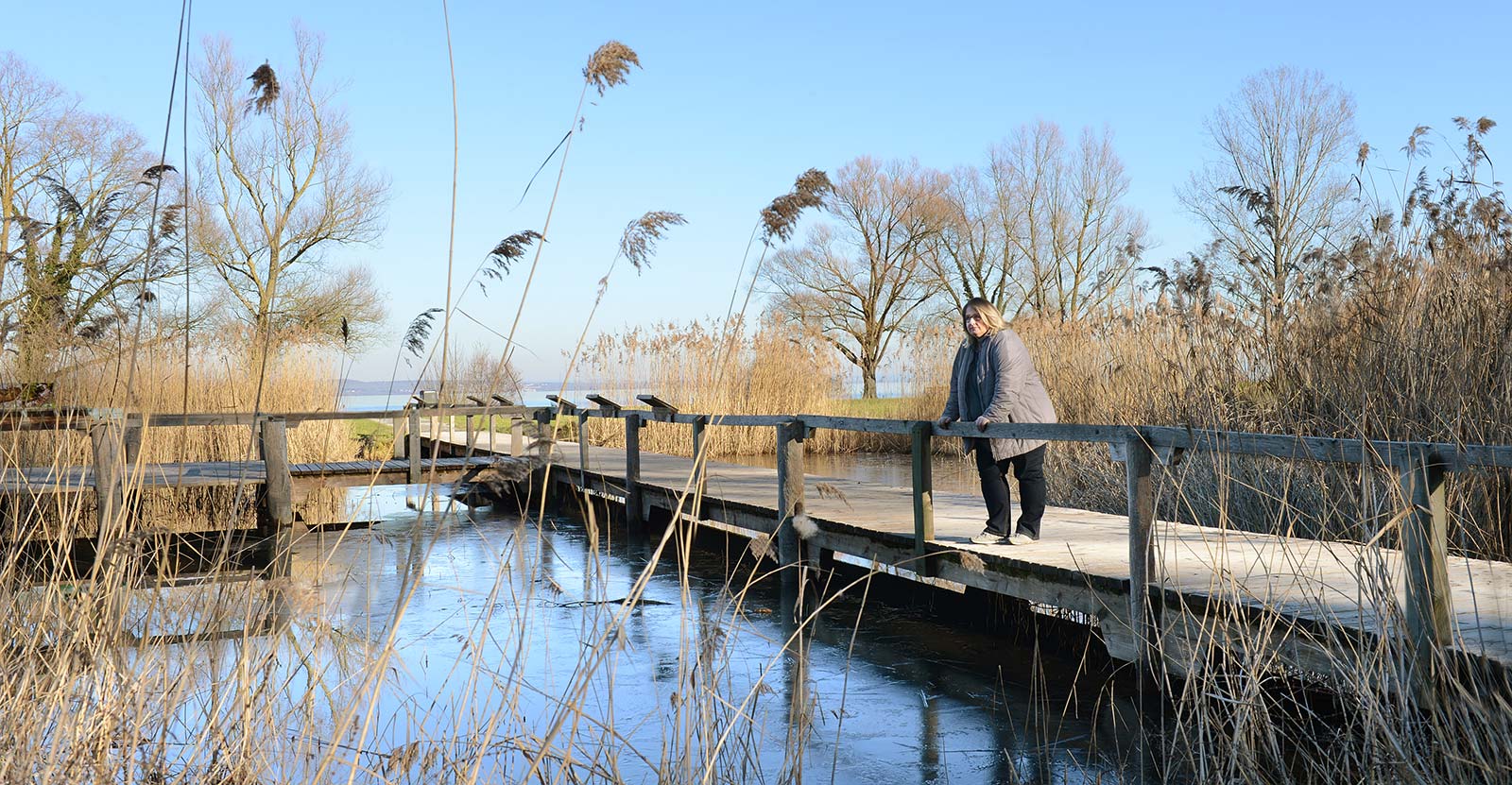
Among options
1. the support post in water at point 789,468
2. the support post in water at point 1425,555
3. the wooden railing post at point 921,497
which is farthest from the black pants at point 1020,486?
the support post in water at point 1425,555

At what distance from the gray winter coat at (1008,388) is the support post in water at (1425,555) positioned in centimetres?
215

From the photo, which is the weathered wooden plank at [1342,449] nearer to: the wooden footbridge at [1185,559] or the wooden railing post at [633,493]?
the wooden footbridge at [1185,559]

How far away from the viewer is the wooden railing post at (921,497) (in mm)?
6051

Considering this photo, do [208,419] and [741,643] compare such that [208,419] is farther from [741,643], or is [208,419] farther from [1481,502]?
[1481,502]

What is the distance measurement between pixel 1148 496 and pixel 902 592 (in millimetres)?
2707

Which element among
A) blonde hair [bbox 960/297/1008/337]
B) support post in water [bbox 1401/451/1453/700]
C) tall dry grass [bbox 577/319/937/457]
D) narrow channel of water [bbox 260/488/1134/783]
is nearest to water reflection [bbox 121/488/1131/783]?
narrow channel of water [bbox 260/488/1134/783]

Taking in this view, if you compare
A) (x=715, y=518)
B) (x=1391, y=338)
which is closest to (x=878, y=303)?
(x=715, y=518)

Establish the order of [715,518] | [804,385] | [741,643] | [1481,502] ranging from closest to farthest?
[1481,502] < [741,643] < [715,518] < [804,385]

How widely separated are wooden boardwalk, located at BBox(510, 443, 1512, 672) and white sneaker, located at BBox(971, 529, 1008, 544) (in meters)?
0.08

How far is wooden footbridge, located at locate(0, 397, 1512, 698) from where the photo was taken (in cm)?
312

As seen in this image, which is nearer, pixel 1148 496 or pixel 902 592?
pixel 1148 496

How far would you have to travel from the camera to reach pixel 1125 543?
5.76m

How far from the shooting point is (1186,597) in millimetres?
4363

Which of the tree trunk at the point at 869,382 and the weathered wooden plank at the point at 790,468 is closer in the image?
the weathered wooden plank at the point at 790,468
